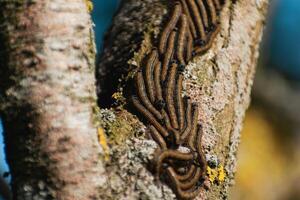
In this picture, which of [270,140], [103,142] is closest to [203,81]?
[103,142]

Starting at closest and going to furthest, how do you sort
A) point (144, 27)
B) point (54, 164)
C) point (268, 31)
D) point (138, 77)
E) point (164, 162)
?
1. point (54, 164)
2. point (164, 162)
3. point (138, 77)
4. point (144, 27)
5. point (268, 31)

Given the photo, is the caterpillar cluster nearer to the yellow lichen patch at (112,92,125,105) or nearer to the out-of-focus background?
the yellow lichen patch at (112,92,125,105)

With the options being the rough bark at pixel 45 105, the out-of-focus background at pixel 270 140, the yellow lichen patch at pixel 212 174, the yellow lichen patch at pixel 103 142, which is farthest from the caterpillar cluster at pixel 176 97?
the out-of-focus background at pixel 270 140

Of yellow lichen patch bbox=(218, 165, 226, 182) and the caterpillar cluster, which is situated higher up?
the caterpillar cluster

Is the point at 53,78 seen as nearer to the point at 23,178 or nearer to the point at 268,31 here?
the point at 23,178

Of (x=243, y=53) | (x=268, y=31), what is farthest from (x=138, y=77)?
(x=268, y=31)

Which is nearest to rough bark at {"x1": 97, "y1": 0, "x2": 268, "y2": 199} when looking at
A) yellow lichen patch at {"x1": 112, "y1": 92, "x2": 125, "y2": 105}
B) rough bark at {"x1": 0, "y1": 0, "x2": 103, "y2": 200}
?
yellow lichen patch at {"x1": 112, "y1": 92, "x2": 125, "y2": 105}
